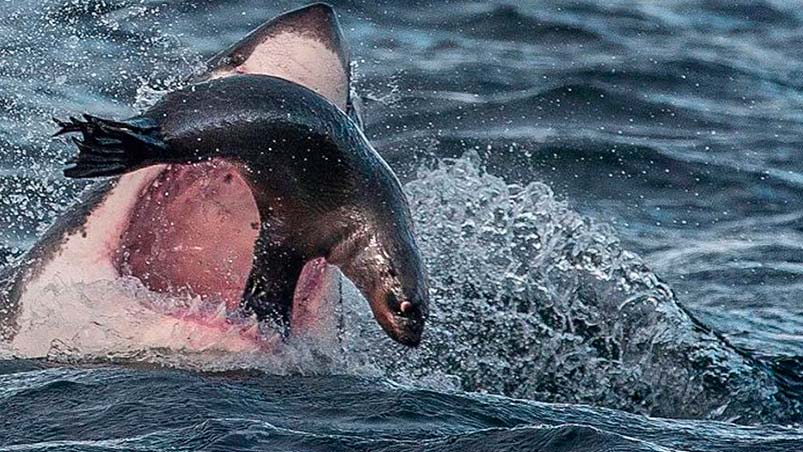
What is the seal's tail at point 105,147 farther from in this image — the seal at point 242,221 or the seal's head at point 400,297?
the seal's head at point 400,297

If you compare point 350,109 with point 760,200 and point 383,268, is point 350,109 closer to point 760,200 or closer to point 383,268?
point 383,268

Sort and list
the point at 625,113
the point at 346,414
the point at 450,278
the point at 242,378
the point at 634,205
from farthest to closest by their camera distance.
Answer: the point at 625,113 < the point at 634,205 < the point at 450,278 < the point at 242,378 < the point at 346,414

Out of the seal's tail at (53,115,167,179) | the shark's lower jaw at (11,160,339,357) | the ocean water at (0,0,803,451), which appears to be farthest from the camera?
the shark's lower jaw at (11,160,339,357)

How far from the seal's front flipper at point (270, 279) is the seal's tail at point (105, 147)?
298 mm

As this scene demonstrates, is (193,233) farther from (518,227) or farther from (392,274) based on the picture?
(518,227)

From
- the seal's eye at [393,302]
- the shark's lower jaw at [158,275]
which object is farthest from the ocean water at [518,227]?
the seal's eye at [393,302]

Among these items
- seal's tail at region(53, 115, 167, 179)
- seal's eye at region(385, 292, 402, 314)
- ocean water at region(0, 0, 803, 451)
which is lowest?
ocean water at region(0, 0, 803, 451)

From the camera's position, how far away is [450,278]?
5.21 meters

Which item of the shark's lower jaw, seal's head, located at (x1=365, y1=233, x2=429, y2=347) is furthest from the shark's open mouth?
seal's head, located at (x1=365, y1=233, x2=429, y2=347)

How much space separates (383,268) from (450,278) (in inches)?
72.2

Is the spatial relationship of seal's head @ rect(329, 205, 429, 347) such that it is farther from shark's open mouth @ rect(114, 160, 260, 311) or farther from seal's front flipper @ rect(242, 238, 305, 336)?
shark's open mouth @ rect(114, 160, 260, 311)

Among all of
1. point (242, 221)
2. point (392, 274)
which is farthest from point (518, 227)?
point (392, 274)

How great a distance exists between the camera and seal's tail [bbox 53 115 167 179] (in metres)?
3.22

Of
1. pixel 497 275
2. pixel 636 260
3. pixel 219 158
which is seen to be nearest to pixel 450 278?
pixel 497 275
